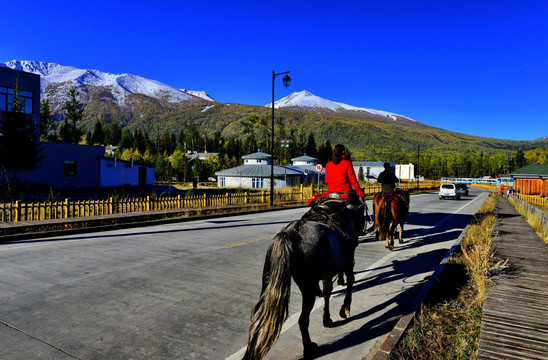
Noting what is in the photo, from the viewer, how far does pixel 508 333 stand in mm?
3951

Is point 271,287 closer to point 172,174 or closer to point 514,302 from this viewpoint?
point 514,302

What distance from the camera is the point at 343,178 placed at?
643 centimetres

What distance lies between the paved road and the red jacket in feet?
6.09

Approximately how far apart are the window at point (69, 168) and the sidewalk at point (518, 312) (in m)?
39.4

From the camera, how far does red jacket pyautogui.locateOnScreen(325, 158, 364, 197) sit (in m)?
6.39

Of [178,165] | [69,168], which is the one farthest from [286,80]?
[178,165]

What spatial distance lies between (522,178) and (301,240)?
148ft

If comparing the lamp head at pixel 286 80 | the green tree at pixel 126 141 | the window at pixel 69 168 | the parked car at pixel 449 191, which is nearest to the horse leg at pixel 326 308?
the lamp head at pixel 286 80

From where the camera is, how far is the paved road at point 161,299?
13.7ft

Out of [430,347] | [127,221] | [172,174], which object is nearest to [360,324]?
[430,347]

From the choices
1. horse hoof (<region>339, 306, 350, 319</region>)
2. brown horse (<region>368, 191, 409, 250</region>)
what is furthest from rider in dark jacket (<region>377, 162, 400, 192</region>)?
horse hoof (<region>339, 306, 350, 319</region>)

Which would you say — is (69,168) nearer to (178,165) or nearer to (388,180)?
(388,180)

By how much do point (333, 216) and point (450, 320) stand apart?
2006mm

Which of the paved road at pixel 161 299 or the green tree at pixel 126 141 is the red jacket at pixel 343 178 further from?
the green tree at pixel 126 141
